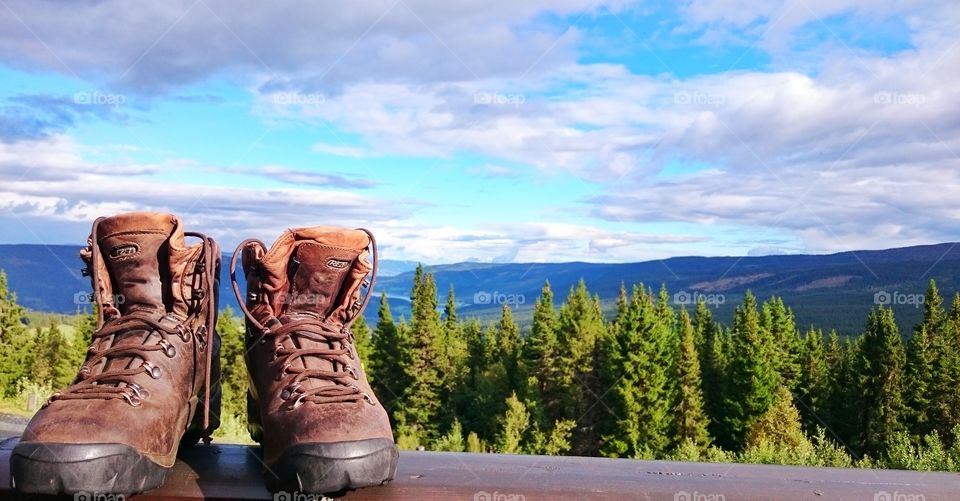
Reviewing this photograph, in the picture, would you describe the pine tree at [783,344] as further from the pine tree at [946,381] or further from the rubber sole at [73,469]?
the rubber sole at [73,469]

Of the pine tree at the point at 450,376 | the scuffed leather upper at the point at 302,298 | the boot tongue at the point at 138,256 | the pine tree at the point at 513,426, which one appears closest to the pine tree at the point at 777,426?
the pine tree at the point at 513,426

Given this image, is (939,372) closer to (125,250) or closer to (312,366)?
(312,366)

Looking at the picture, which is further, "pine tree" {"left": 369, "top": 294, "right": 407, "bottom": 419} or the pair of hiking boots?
"pine tree" {"left": 369, "top": 294, "right": 407, "bottom": 419}

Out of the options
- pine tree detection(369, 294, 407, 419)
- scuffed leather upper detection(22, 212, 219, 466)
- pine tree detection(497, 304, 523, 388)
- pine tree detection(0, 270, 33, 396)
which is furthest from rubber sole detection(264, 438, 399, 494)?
pine tree detection(497, 304, 523, 388)

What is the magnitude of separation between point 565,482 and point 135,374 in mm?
1804

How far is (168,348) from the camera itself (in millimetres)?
3209

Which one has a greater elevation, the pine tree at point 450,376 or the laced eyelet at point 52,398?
the laced eyelet at point 52,398

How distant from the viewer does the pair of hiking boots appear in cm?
273

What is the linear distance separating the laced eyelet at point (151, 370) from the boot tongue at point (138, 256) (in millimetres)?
292

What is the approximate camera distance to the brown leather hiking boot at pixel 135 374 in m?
2.68

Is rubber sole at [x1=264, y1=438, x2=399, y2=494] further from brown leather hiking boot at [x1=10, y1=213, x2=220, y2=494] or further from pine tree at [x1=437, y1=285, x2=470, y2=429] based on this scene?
Result: pine tree at [x1=437, y1=285, x2=470, y2=429]

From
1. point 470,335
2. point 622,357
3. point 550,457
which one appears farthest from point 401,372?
point 550,457

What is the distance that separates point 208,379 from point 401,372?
6866 centimetres

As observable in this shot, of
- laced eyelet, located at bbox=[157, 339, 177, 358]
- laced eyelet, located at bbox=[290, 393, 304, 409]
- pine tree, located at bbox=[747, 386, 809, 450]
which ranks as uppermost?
laced eyelet, located at bbox=[157, 339, 177, 358]
